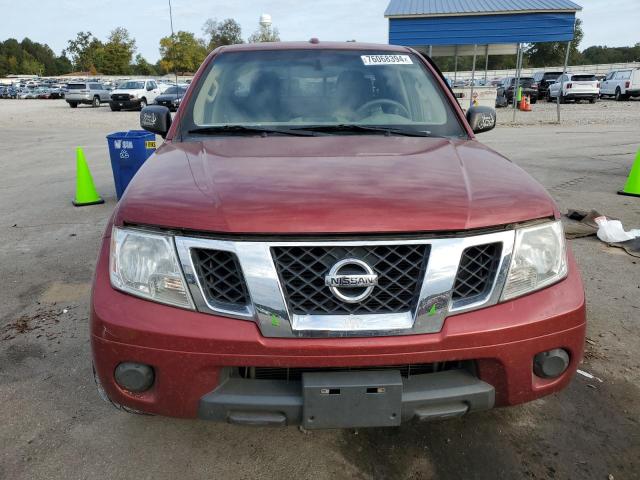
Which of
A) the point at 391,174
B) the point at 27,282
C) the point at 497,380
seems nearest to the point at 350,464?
the point at 497,380

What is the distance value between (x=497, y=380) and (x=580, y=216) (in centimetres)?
461

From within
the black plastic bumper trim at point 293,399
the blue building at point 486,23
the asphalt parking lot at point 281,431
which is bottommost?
the asphalt parking lot at point 281,431

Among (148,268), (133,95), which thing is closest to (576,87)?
(133,95)

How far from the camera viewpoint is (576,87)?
95.5ft

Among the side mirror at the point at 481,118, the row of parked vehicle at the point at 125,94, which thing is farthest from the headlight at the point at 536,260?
the row of parked vehicle at the point at 125,94

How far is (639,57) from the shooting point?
81.2m

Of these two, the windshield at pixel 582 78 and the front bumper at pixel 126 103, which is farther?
the windshield at pixel 582 78

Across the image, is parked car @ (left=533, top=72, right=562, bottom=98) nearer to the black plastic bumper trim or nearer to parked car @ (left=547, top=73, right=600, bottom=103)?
parked car @ (left=547, top=73, right=600, bottom=103)

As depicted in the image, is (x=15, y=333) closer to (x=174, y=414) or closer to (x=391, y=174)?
(x=174, y=414)

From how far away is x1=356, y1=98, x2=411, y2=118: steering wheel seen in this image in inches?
121

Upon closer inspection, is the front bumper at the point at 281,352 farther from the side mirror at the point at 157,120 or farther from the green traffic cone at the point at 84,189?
the green traffic cone at the point at 84,189

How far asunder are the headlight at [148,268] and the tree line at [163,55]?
2722 centimetres

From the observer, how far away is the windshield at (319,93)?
2.98m

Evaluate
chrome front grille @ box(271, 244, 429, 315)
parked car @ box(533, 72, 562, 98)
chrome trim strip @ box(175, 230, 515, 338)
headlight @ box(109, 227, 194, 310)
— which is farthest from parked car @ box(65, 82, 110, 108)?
chrome front grille @ box(271, 244, 429, 315)
